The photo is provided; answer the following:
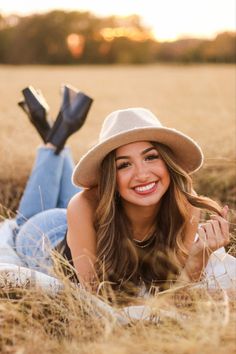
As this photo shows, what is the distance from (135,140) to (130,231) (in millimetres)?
483

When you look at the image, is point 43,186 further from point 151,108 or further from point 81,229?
point 151,108

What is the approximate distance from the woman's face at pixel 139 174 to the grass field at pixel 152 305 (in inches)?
18.8

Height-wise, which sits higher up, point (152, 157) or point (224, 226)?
point (152, 157)

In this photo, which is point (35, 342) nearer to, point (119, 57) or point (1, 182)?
point (1, 182)

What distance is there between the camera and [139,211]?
293 centimetres

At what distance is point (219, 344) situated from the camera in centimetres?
171

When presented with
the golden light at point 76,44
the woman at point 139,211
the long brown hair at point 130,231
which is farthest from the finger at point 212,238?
the golden light at point 76,44

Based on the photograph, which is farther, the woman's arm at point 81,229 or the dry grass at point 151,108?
the dry grass at point 151,108

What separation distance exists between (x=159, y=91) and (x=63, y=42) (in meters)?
21.7

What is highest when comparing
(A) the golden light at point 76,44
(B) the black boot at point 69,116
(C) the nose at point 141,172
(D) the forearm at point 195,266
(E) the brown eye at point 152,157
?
(A) the golden light at point 76,44

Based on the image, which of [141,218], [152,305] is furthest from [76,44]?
[152,305]

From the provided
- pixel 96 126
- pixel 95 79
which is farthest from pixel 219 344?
pixel 95 79

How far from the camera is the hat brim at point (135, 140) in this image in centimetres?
266

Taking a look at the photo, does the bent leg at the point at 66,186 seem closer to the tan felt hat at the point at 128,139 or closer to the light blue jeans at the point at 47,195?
the light blue jeans at the point at 47,195
